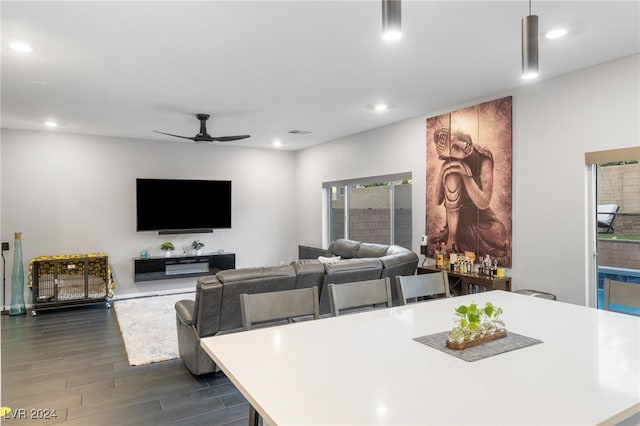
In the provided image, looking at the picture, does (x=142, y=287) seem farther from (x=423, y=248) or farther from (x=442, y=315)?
(x=442, y=315)

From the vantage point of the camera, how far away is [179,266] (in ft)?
22.8

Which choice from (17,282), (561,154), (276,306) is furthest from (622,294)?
(17,282)

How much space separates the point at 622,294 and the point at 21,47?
446 centimetres

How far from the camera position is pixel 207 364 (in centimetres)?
340

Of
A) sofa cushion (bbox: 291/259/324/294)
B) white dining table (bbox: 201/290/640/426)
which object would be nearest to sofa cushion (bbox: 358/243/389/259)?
sofa cushion (bbox: 291/259/324/294)

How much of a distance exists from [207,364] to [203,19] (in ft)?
8.70

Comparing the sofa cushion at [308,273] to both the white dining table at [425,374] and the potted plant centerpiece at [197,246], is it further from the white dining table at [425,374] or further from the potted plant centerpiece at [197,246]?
the potted plant centerpiece at [197,246]

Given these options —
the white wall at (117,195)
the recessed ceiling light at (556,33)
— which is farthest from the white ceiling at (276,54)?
the white wall at (117,195)

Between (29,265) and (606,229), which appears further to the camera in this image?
(29,265)

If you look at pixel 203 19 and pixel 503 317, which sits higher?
pixel 203 19

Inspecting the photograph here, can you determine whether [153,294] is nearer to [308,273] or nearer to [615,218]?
[308,273]

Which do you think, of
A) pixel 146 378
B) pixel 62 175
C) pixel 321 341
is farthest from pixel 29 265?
pixel 321 341

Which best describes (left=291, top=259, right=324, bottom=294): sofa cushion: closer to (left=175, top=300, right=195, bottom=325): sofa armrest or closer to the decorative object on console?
(left=175, top=300, right=195, bottom=325): sofa armrest

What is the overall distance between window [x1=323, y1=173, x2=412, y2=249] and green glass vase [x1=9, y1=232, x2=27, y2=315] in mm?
4759
